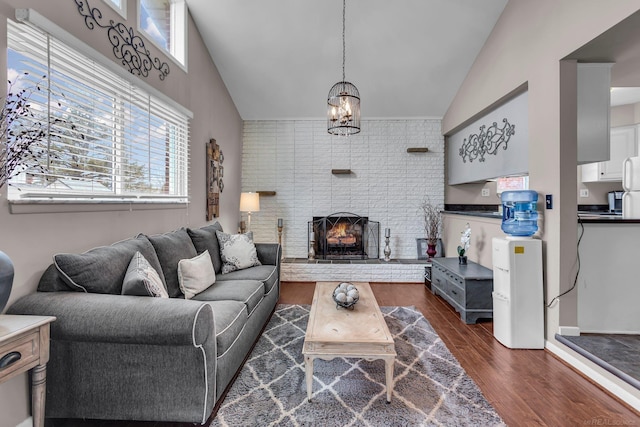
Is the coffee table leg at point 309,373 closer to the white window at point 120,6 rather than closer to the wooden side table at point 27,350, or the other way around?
the wooden side table at point 27,350

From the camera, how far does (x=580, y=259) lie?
251cm

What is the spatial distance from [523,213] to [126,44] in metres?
3.64

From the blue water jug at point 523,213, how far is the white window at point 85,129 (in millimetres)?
3282

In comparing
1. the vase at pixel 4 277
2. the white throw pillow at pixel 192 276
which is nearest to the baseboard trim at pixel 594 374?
the white throw pillow at pixel 192 276

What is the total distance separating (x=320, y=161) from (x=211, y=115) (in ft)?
6.24

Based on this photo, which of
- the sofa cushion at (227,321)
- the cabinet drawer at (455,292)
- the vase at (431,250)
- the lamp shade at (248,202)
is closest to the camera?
the sofa cushion at (227,321)

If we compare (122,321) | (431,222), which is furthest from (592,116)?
(122,321)

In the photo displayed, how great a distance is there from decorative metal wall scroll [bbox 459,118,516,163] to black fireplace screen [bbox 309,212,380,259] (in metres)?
1.76

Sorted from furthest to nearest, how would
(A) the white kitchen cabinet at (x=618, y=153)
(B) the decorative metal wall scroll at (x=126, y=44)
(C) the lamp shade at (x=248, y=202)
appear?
(C) the lamp shade at (x=248, y=202)
(A) the white kitchen cabinet at (x=618, y=153)
(B) the decorative metal wall scroll at (x=126, y=44)

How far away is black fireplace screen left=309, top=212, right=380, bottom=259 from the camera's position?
5.11 meters

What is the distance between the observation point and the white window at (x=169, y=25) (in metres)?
2.87

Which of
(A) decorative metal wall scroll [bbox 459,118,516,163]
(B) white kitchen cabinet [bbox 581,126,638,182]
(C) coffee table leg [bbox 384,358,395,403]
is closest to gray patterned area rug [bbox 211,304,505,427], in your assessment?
(C) coffee table leg [bbox 384,358,395,403]

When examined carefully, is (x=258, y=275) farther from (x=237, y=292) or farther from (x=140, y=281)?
(x=140, y=281)

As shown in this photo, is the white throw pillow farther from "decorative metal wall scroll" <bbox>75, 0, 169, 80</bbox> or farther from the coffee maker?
the coffee maker
